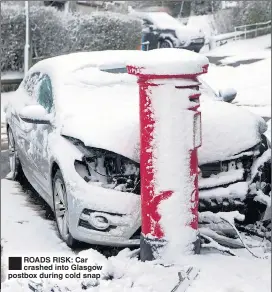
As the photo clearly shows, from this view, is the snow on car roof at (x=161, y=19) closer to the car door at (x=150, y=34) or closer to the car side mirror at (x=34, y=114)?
the car door at (x=150, y=34)

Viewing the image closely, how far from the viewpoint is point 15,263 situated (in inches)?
122

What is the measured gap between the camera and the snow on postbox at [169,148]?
3.00m

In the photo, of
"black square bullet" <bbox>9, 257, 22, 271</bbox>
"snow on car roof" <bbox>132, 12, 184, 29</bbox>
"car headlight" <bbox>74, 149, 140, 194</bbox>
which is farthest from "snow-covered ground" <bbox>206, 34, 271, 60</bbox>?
"black square bullet" <bbox>9, 257, 22, 271</bbox>

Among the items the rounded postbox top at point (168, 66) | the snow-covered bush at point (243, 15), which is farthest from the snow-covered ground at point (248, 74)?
the rounded postbox top at point (168, 66)

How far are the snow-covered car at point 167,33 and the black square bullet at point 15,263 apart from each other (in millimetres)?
1395

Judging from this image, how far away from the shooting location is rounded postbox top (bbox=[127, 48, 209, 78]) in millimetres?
2961

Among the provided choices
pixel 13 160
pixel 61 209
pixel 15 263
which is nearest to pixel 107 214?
pixel 61 209

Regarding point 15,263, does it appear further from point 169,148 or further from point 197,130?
point 197,130

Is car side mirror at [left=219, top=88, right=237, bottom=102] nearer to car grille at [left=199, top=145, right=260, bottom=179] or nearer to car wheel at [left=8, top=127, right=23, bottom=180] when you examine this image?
car grille at [left=199, top=145, right=260, bottom=179]

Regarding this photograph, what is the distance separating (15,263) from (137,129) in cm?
87

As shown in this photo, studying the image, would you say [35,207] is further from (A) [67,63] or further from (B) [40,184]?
(A) [67,63]

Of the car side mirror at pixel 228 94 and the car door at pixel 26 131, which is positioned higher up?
the car side mirror at pixel 228 94

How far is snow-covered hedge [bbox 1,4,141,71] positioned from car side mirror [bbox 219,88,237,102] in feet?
1.81

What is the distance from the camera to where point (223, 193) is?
3.43 m
